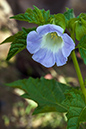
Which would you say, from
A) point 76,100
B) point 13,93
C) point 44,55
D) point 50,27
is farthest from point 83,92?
point 13,93

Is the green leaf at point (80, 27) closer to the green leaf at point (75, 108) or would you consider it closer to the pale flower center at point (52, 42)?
the pale flower center at point (52, 42)

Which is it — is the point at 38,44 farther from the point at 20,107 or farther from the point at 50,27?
the point at 20,107

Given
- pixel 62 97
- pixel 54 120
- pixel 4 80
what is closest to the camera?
pixel 62 97

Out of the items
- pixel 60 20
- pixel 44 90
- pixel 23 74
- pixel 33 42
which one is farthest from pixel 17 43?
pixel 23 74

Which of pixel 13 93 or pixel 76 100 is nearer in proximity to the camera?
pixel 76 100

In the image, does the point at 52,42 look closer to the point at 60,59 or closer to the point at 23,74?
the point at 60,59
